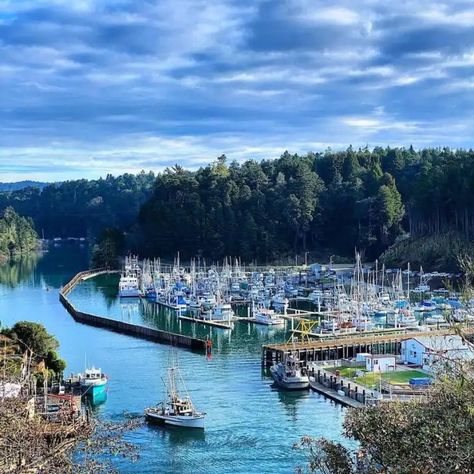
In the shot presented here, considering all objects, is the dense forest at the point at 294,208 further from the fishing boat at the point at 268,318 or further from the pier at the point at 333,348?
the pier at the point at 333,348

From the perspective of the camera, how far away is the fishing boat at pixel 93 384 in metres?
→ 35.6

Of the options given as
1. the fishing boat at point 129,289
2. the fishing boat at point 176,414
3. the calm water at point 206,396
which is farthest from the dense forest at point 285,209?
the fishing boat at point 176,414

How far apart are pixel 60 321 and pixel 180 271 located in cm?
2841

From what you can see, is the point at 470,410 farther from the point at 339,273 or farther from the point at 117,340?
the point at 339,273

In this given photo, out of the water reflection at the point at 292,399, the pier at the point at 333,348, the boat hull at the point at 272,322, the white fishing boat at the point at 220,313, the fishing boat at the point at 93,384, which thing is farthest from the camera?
the white fishing boat at the point at 220,313

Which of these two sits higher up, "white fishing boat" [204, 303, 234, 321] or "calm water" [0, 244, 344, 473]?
"white fishing boat" [204, 303, 234, 321]

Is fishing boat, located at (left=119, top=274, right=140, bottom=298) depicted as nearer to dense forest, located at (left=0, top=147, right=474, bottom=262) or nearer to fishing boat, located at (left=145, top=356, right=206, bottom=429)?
dense forest, located at (left=0, top=147, right=474, bottom=262)

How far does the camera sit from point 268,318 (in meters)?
58.8

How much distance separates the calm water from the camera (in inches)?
1109

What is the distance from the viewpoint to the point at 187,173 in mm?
120125

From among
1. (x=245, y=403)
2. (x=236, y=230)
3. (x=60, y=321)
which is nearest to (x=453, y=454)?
(x=245, y=403)

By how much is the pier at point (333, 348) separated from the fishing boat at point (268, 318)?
34.2ft

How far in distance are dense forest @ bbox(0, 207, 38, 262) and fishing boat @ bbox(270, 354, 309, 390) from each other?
316 feet

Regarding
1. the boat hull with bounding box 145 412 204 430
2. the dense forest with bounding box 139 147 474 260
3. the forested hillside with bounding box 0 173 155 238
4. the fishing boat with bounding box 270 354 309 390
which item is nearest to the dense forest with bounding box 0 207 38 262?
the forested hillside with bounding box 0 173 155 238
